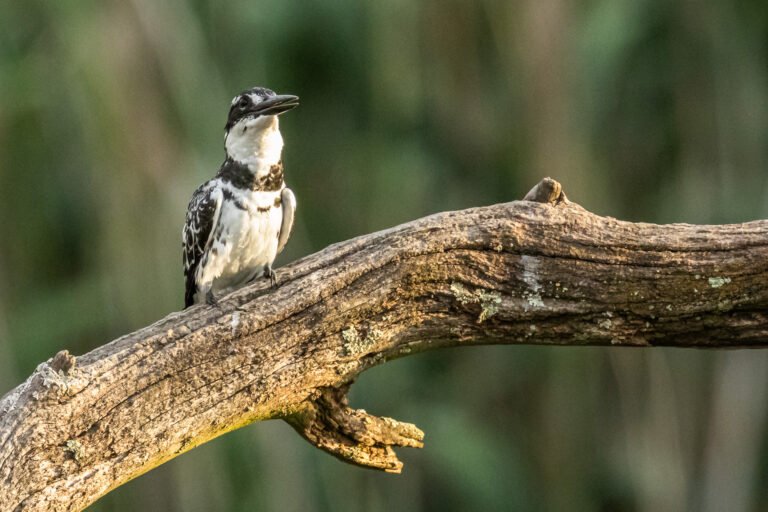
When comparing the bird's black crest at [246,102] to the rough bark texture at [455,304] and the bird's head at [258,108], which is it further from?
the rough bark texture at [455,304]

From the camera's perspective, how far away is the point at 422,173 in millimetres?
9078

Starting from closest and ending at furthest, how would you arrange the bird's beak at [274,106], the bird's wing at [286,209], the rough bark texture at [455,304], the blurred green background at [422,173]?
the rough bark texture at [455,304] < the bird's beak at [274,106] < the bird's wing at [286,209] < the blurred green background at [422,173]

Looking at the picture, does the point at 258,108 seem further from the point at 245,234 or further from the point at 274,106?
the point at 245,234

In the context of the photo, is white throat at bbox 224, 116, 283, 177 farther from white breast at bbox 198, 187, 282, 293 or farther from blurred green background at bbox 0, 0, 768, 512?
blurred green background at bbox 0, 0, 768, 512

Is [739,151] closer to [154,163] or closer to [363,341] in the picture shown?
[154,163]

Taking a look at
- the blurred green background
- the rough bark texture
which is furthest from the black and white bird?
the blurred green background

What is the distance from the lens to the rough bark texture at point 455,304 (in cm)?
411

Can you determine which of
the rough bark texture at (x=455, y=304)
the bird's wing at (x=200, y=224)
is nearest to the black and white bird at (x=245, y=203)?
the bird's wing at (x=200, y=224)

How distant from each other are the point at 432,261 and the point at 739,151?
550cm

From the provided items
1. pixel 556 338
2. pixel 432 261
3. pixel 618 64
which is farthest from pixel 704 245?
pixel 618 64

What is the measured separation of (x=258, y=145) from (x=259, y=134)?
0.04 metres

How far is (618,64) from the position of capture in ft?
31.2

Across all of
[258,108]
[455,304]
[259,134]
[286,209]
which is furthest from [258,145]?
[455,304]

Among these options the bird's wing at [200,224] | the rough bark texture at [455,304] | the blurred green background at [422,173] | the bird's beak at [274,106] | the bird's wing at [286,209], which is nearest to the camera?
the rough bark texture at [455,304]
